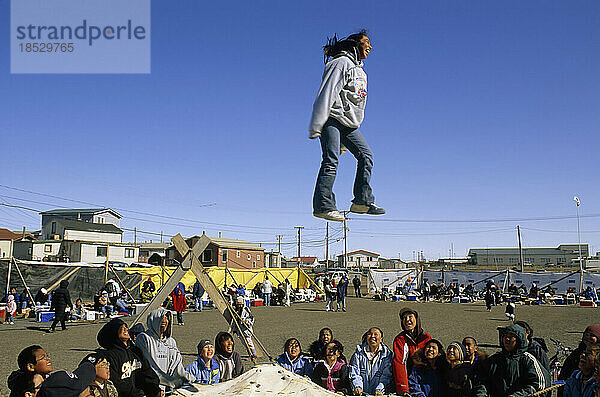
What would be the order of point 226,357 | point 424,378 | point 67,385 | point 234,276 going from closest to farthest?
point 67,385, point 424,378, point 226,357, point 234,276

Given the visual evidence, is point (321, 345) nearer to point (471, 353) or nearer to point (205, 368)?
point (205, 368)

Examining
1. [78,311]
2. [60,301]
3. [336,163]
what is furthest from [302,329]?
[336,163]

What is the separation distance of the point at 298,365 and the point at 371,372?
3.37 feet

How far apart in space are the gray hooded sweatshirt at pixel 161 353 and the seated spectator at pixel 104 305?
15.6 m

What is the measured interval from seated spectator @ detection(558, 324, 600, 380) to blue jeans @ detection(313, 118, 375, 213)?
2654 mm

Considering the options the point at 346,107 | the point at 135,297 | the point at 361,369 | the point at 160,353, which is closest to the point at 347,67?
the point at 346,107

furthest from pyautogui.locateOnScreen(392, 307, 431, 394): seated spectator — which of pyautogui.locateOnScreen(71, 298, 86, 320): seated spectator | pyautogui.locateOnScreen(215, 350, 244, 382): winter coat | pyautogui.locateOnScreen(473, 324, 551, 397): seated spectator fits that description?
pyautogui.locateOnScreen(71, 298, 86, 320): seated spectator

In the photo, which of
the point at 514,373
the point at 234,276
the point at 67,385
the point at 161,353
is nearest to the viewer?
the point at 67,385

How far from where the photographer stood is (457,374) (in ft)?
17.9

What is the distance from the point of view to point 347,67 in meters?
4.91

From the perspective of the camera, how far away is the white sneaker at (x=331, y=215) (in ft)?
15.8

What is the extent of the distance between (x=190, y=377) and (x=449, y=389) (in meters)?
2.98

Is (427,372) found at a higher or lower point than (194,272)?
lower

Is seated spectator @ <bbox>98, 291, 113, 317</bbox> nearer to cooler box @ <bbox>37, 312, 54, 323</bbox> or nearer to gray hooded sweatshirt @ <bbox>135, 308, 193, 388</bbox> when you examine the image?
cooler box @ <bbox>37, 312, 54, 323</bbox>
